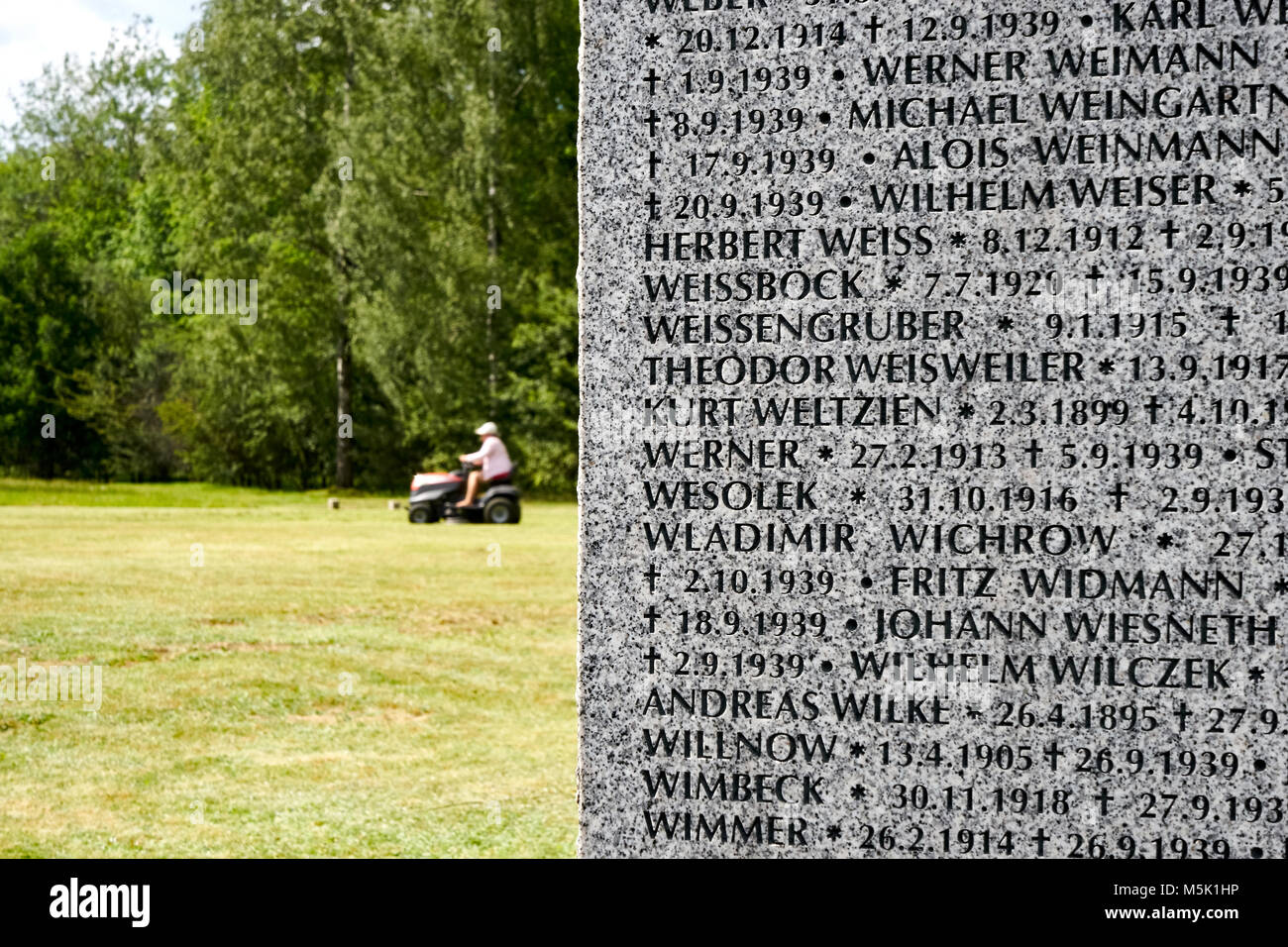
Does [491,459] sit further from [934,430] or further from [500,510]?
[934,430]

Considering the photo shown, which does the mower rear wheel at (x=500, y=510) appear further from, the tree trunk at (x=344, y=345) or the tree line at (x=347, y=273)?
the tree trunk at (x=344, y=345)

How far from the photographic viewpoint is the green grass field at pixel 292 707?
543 cm

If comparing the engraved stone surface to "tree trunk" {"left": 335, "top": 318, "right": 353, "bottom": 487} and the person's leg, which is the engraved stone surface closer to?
the person's leg

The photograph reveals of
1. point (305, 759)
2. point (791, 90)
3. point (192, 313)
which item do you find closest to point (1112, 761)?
point (791, 90)

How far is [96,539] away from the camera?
17344 mm

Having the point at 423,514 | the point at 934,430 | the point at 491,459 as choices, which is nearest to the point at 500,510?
the point at 491,459

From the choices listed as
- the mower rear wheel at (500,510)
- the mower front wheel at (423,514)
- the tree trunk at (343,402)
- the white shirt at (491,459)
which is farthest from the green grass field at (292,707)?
the tree trunk at (343,402)

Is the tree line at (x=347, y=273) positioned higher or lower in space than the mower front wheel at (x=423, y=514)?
higher

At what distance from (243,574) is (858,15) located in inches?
451

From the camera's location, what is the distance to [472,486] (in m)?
21.5

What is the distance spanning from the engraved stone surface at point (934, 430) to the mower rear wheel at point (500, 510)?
18153mm

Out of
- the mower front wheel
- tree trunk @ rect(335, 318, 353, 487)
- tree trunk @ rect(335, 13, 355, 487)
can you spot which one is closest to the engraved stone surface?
the mower front wheel

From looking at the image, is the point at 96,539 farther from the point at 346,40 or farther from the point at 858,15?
the point at 346,40

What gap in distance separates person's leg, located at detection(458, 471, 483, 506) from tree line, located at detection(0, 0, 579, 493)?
9198 mm
